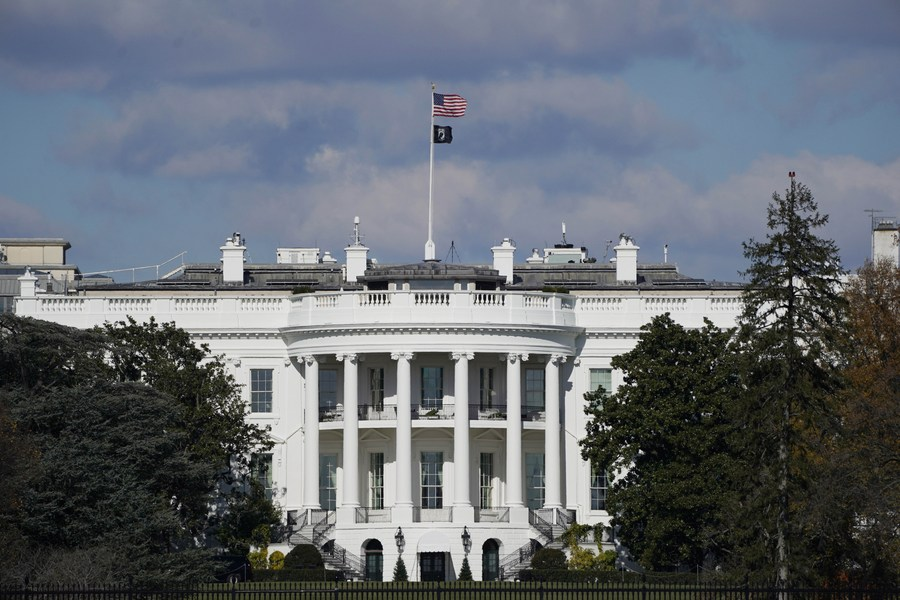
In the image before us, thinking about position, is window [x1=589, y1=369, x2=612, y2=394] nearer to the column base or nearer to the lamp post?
the column base

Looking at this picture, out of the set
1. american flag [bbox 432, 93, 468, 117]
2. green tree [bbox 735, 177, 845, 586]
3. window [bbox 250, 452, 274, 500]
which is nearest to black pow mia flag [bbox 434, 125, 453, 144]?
american flag [bbox 432, 93, 468, 117]

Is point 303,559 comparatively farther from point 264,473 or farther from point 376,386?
point 376,386

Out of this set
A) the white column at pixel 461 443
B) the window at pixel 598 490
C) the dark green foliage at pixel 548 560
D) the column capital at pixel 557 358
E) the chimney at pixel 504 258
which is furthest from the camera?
the chimney at pixel 504 258

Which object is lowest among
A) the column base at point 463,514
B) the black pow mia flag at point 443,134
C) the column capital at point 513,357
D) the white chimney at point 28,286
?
the column base at point 463,514

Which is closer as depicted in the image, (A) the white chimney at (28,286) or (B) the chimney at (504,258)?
(A) the white chimney at (28,286)

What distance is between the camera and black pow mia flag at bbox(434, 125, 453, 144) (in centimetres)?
10704

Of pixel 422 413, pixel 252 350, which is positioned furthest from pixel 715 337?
pixel 252 350

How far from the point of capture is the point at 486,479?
102438 mm

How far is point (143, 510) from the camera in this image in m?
80.2

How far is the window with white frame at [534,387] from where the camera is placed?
339 feet

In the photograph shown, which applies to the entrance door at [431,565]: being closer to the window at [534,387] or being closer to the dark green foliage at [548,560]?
the dark green foliage at [548,560]

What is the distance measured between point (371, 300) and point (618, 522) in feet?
49.6

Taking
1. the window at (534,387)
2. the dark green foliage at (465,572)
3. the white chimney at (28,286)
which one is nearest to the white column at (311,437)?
the dark green foliage at (465,572)

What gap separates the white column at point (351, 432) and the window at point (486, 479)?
18.0 ft
